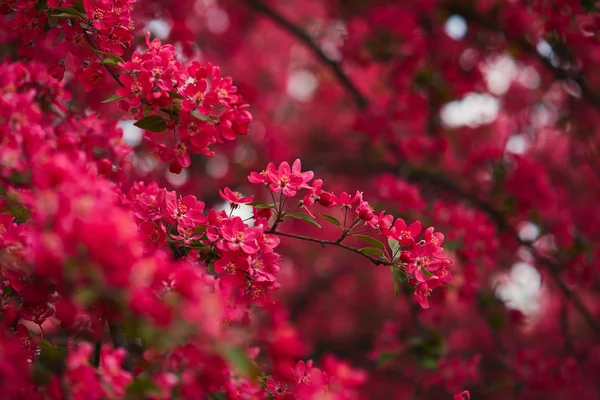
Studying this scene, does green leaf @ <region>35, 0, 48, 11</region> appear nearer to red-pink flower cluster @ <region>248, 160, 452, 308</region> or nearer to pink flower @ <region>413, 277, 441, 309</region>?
red-pink flower cluster @ <region>248, 160, 452, 308</region>

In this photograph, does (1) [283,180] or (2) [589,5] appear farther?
(2) [589,5]

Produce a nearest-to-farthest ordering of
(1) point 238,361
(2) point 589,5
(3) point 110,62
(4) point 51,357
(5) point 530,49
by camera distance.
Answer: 1. (1) point 238,361
2. (4) point 51,357
3. (3) point 110,62
4. (2) point 589,5
5. (5) point 530,49

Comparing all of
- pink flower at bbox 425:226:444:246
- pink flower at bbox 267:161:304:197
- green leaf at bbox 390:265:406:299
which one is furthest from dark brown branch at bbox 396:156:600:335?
pink flower at bbox 267:161:304:197

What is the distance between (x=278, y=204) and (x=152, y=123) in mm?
419

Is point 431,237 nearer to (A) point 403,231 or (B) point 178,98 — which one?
(A) point 403,231

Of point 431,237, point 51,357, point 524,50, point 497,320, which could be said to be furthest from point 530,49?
point 51,357

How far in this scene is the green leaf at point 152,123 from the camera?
1497mm

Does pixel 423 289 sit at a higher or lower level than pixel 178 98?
lower

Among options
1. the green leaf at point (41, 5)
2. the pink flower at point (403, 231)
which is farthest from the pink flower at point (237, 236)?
the green leaf at point (41, 5)

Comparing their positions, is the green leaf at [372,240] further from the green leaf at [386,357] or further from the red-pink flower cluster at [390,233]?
the green leaf at [386,357]

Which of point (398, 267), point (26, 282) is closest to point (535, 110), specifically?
point (398, 267)

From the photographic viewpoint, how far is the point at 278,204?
1512 mm

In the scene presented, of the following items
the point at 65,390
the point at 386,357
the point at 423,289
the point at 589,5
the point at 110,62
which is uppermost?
the point at 589,5

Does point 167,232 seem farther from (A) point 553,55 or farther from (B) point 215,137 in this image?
(A) point 553,55
